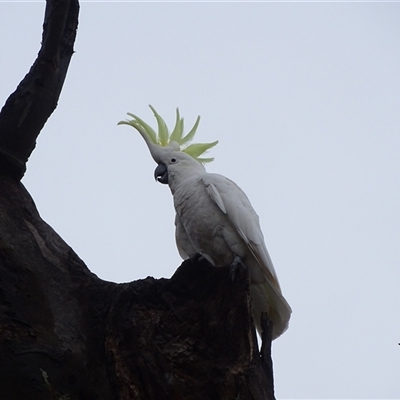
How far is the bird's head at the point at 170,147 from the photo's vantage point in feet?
14.0

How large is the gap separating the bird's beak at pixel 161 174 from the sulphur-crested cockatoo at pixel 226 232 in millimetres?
105

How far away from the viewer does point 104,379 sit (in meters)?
2.57

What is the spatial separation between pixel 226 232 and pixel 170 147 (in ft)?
3.37

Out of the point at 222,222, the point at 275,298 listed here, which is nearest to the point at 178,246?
the point at 222,222

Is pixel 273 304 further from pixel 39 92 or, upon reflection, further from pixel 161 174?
pixel 39 92

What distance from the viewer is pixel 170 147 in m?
4.40

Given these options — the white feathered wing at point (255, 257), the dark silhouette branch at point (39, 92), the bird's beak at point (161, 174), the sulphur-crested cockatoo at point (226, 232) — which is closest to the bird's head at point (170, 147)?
the bird's beak at point (161, 174)

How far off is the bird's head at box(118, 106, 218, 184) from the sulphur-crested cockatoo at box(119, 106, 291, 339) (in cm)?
14

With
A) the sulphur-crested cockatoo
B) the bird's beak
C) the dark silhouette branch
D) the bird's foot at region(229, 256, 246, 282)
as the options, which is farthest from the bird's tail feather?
the dark silhouette branch

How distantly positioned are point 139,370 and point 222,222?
4.46 feet

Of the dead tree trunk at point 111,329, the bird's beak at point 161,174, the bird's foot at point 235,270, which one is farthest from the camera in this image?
the bird's beak at point 161,174

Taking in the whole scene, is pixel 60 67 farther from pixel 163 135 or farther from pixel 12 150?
pixel 163 135

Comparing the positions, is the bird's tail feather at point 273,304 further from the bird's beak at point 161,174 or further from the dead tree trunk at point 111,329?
the bird's beak at point 161,174

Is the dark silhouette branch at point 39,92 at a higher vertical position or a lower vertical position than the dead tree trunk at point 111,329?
higher
